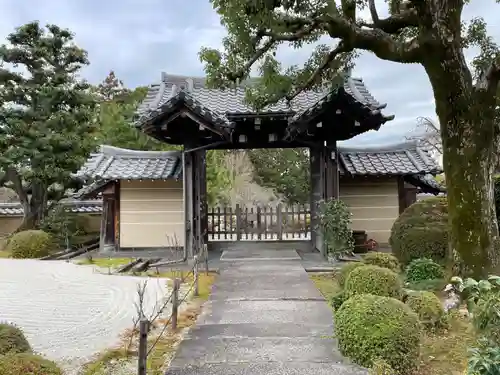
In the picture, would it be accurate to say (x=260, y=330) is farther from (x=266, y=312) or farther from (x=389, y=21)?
(x=389, y=21)

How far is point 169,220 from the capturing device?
485 inches

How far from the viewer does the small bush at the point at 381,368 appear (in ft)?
12.1

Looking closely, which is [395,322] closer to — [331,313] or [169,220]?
[331,313]

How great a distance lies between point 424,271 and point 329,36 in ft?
13.0

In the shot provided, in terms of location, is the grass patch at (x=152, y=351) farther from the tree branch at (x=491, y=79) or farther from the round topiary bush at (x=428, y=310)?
the tree branch at (x=491, y=79)

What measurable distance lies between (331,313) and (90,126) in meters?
12.1

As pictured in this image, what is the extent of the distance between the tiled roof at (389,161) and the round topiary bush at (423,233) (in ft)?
9.30

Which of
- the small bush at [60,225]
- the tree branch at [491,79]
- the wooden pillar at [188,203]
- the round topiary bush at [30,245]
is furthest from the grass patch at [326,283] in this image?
the small bush at [60,225]

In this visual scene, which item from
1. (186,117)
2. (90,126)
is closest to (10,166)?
(90,126)

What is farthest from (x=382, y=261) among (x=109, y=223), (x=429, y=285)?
(x=109, y=223)

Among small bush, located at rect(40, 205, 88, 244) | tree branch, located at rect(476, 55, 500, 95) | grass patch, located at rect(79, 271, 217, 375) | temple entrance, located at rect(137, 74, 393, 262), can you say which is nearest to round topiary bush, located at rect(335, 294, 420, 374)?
grass patch, located at rect(79, 271, 217, 375)

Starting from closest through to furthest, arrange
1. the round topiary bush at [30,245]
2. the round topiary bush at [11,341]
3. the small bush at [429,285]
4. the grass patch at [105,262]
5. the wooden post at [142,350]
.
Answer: the wooden post at [142,350] < the round topiary bush at [11,341] < the small bush at [429,285] < the grass patch at [105,262] < the round topiary bush at [30,245]

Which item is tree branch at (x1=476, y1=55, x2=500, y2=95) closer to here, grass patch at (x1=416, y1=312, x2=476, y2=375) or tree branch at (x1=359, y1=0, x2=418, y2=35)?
tree branch at (x1=359, y1=0, x2=418, y2=35)

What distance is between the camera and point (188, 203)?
1038 cm
